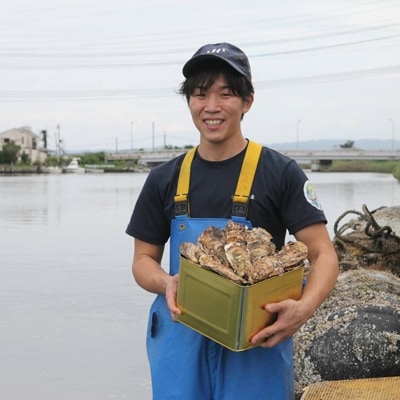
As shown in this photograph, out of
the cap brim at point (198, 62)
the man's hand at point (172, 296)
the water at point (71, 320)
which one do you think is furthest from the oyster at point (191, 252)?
the water at point (71, 320)

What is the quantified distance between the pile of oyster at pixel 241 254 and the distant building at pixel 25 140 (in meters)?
120

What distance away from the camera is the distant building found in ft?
408

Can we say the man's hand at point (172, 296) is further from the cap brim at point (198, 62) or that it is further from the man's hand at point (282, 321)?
the cap brim at point (198, 62)

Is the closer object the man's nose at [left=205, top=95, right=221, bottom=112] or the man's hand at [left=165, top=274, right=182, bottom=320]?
the man's hand at [left=165, top=274, right=182, bottom=320]

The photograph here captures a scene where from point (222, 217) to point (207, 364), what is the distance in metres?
0.52

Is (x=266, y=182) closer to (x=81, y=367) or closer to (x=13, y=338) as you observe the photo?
(x=81, y=367)

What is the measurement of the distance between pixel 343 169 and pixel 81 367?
84.4m

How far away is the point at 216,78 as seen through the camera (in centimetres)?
271

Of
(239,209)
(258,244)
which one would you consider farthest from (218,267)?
(239,209)

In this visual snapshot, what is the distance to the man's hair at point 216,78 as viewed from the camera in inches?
106

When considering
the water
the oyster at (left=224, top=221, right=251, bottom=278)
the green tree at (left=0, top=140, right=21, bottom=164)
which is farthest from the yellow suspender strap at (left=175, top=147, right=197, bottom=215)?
the green tree at (left=0, top=140, right=21, bottom=164)

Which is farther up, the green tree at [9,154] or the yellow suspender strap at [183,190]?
the yellow suspender strap at [183,190]

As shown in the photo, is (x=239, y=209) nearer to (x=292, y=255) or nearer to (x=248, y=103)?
(x=292, y=255)

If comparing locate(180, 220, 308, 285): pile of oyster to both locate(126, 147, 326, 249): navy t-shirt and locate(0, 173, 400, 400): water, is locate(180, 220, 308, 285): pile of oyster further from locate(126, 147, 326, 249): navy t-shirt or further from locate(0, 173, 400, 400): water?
locate(0, 173, 400, 400): water
